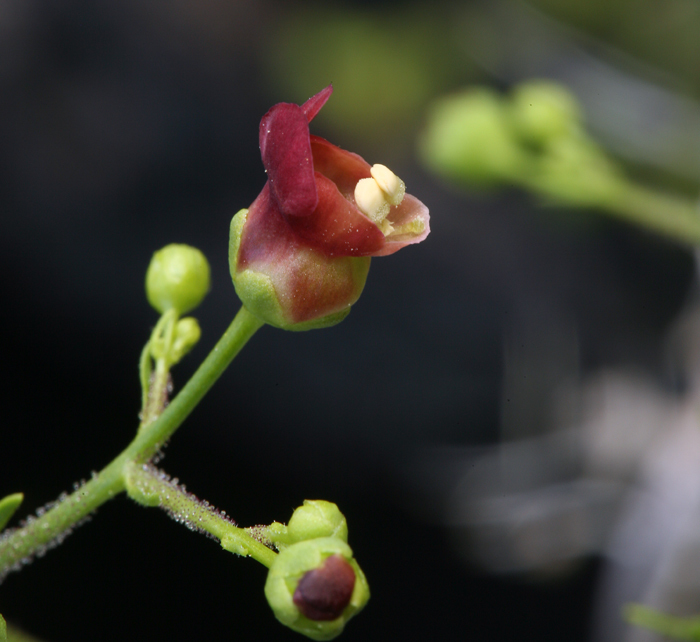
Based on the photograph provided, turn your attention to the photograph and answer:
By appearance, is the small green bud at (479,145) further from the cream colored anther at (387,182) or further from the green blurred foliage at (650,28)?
the cream colored anther at (387,182)

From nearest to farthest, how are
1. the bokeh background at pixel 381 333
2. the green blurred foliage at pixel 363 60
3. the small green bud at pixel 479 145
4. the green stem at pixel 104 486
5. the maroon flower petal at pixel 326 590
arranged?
1. the maroon flower petal at pixel 326 590
2. the green stem at pixel 104 486
3. the small green bud at pixel 479 145
4. the bokeh background at pixel 381 333
5. the green blurred foliage at pixel 363 60

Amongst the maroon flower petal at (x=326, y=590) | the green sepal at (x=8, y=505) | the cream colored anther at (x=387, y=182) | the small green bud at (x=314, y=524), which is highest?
the cream colored anther at (x=387, y=182)

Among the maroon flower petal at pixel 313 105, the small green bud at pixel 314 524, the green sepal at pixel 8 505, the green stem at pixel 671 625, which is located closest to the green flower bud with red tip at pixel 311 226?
the maroon flower petal at pixel 313 105

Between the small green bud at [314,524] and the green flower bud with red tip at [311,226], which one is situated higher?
the green flower bud with red tip at [311,226]

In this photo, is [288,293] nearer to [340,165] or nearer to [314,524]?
[340,165]

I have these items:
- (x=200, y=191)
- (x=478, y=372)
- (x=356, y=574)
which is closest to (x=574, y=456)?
(x=478, y=372)

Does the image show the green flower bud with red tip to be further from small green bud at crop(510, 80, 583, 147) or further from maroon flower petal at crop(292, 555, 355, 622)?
small green bud at crop(510, 80, 583, 147)

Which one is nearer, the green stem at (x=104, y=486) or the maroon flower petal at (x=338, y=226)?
the maroon flower petal at (x=338, y=226)

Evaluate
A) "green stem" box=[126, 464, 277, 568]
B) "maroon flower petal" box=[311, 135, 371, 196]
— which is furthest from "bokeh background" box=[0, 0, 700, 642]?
"maroon flower petal" box=[311, 135, 371, 196]
